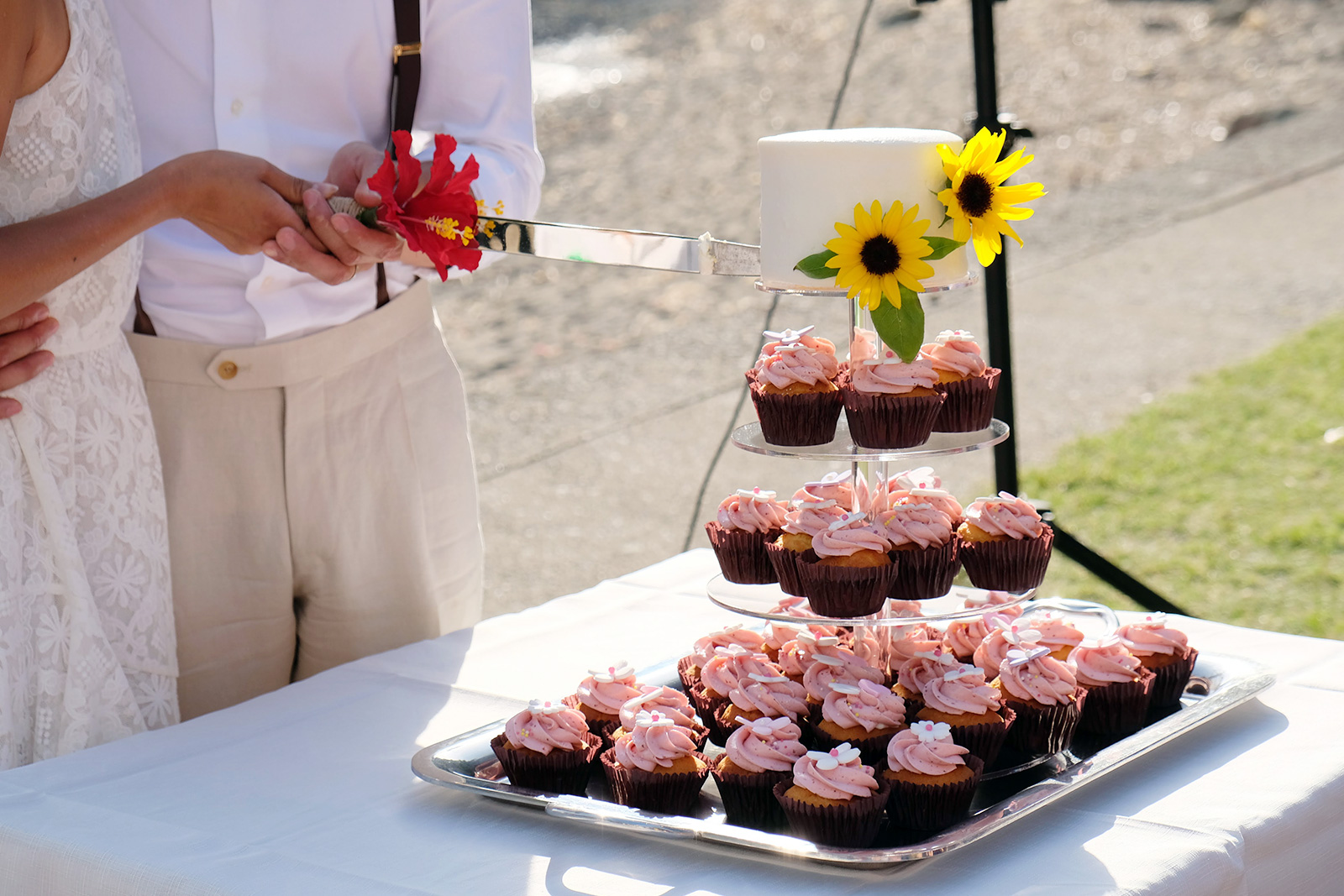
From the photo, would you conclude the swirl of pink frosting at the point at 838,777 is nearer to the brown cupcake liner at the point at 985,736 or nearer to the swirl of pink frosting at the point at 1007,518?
the brown cupcake liner at the point at 985,736

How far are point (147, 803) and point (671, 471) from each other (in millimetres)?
3649

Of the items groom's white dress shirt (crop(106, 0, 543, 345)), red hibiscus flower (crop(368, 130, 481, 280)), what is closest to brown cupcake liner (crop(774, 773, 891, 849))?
red hibiscus flower (crop(368, 130, 481, 280))

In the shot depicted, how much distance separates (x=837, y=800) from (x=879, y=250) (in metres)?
0.48

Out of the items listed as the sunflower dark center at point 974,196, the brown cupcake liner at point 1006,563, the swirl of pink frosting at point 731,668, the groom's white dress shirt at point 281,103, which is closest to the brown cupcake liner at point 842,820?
the swirl of pink frosting at point 731,668

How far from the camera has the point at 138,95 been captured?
1842 millimetres

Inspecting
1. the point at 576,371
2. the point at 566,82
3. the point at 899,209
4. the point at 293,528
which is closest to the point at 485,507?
the point at 576,371

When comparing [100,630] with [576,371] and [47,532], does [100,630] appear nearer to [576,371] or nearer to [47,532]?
[47,532]

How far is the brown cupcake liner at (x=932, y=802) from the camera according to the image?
4.20ft

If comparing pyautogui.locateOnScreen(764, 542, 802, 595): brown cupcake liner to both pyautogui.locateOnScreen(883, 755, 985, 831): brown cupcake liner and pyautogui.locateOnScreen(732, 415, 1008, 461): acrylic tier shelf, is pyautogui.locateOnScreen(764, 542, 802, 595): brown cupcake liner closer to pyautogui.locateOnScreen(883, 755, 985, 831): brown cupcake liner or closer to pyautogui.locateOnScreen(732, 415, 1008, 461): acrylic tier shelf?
pyautogui.locateOnScreen(732, 415, 1008, 461): acrylic tier shelf

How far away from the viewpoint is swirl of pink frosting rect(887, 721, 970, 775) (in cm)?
129

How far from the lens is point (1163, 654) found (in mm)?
1559

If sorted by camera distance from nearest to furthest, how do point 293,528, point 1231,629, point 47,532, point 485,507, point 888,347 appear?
point 888,347, point 47,532, point 1231,629, point 293,528, point 485,507

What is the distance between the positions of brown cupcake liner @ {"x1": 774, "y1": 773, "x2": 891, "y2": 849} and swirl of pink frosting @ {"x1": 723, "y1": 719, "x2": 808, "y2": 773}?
0.18 ft

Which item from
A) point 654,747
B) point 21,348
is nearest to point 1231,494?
point 654,747
